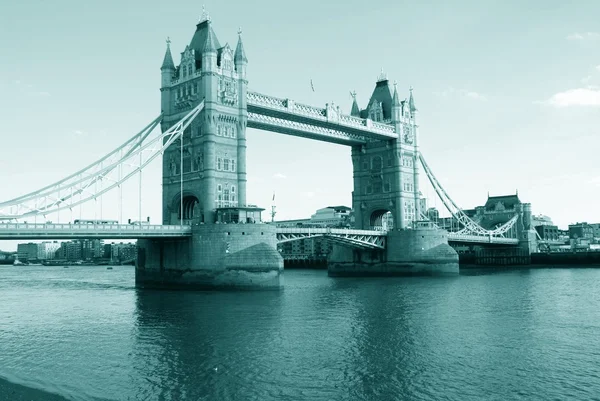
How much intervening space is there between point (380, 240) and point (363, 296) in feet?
111

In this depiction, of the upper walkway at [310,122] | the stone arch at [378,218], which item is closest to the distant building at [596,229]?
the stone arch at [378,218]

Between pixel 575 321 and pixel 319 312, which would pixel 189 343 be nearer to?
pixel 319 312

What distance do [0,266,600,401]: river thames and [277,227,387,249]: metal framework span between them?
19066 mm

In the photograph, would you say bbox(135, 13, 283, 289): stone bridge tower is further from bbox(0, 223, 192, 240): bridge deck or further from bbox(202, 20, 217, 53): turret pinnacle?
bbox(0, 223, 192, 240): bridge deck

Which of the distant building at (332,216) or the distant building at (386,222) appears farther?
the distant building at (332,216)

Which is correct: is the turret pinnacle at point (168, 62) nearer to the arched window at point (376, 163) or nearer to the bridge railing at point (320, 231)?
the bridge railing at point (320, 231)

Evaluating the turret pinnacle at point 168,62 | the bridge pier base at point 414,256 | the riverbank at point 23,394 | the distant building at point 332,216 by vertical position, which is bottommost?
the riverbank at point 23,394

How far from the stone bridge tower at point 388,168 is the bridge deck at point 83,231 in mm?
43794

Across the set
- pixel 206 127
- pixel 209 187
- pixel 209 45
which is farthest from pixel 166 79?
pixel 209 187

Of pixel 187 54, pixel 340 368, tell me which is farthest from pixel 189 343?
pixel 187 54

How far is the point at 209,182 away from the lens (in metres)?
65.4

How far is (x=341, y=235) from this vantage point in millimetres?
79188

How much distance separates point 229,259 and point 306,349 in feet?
99.1

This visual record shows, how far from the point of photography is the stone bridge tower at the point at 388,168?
93688mm
